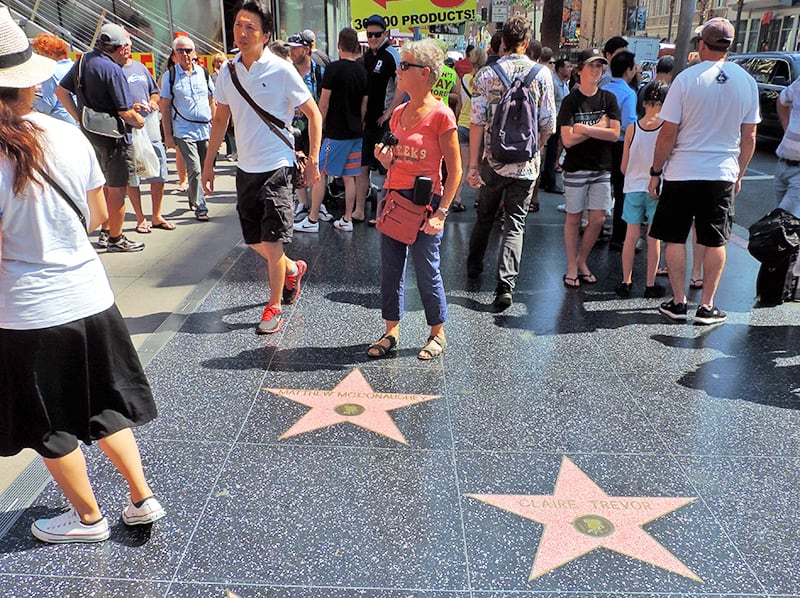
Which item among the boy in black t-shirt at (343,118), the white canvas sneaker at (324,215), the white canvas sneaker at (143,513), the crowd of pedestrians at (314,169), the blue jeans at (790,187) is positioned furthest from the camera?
the white canvas sneaker at (324,215)

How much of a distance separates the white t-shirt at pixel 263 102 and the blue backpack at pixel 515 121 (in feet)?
4.86

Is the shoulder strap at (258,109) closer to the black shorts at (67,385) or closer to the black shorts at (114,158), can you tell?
the black shorts at (67,385)

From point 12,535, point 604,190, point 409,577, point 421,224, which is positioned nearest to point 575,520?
point 409,577

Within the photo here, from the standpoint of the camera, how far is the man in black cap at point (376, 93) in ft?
24.6

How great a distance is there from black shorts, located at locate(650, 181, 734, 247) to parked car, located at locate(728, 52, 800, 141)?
1185 centimetres

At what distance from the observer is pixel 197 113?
746 centimetres

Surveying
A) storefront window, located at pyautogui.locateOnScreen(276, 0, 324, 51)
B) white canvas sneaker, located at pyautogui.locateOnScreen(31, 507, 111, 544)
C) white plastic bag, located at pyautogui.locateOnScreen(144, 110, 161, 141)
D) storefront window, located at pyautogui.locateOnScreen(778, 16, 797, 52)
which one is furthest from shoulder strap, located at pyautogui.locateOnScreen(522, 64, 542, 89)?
storefront window, located at pyautogui.locateOnScreen(778, 16, 797, 52)

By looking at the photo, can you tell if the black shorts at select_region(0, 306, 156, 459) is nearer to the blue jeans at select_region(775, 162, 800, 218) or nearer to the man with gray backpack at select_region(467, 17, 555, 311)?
the man with gray backpack at select_region(467, 17, 555, 311)

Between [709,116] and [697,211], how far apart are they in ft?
2.10

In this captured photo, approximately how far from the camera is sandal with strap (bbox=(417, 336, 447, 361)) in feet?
14.1

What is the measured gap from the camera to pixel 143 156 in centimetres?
668

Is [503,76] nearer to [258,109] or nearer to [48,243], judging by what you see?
[258,109]

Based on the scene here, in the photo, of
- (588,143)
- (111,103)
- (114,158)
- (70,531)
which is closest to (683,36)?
(588,143)

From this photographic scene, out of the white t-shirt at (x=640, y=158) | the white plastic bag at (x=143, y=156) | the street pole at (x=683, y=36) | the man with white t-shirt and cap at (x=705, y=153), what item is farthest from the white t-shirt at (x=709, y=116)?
the white plastic bag at (x=143, y=156)
